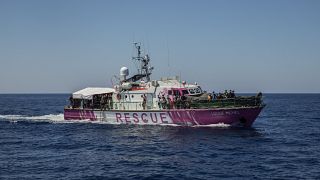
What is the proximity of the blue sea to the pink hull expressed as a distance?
1213 mm

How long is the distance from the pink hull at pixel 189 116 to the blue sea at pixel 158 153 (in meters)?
1.21

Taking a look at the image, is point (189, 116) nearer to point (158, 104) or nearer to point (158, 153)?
point (158, 104)

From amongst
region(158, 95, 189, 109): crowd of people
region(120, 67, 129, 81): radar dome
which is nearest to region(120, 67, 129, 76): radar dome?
region(120, 67, 129, 81): radar dome

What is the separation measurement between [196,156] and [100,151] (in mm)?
7327

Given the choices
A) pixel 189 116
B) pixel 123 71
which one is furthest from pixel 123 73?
pixel 189 116

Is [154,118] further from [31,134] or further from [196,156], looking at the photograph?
[196,156]

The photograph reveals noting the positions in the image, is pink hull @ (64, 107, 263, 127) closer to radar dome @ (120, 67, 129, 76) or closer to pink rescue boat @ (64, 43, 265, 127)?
pink rescue boat @ (64, 43, 265, 127)

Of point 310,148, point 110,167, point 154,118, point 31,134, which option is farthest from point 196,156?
point 31,134

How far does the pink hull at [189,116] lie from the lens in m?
40.9

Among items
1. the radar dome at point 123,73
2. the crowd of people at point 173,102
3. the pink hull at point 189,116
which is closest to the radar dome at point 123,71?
the radar dome at point 123,73

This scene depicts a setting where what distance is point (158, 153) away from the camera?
29.2m

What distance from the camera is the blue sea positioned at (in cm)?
2310

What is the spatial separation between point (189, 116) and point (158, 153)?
1364 centimetres

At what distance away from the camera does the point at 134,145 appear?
33.0 meters
